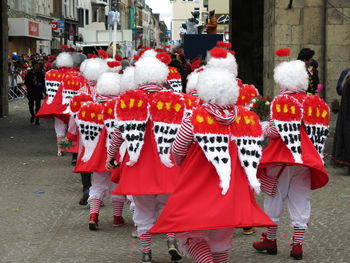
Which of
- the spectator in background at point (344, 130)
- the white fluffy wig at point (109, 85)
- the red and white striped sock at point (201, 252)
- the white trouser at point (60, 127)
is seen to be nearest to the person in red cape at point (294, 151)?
the red and white striped sock at point (201, 252)

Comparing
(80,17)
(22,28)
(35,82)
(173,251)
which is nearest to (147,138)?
(173,251)

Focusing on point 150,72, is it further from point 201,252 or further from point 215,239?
point 201,252

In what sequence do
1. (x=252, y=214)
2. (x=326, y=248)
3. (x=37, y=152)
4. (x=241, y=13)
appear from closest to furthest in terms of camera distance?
A: (x=252, y=214) → (x=326, y=248) → (x=37, y=152) → (x=241, y=13)

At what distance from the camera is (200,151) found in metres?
5.79

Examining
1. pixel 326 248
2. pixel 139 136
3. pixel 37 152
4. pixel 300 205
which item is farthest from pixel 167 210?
pixel 37 152

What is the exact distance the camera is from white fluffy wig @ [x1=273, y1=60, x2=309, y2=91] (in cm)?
730

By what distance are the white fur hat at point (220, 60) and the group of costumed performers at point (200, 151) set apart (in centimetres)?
1

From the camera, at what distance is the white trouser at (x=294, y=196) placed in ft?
23.8

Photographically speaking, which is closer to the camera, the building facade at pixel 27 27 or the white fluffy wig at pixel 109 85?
the white fluffy wig at pixel 109 85

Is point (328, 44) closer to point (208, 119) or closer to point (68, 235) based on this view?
point (68, 235)

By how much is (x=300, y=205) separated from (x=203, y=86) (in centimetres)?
197

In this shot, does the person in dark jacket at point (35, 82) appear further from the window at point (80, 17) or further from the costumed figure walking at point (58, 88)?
the window at point (80, 17)

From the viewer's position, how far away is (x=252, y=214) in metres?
5.65

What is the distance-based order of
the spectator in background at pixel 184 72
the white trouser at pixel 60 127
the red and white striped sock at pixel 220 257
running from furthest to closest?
the white trouser at pixel 60 127 < the spectator in background at pixel 184 72 < the red and white striped sock at pixel 220 257
